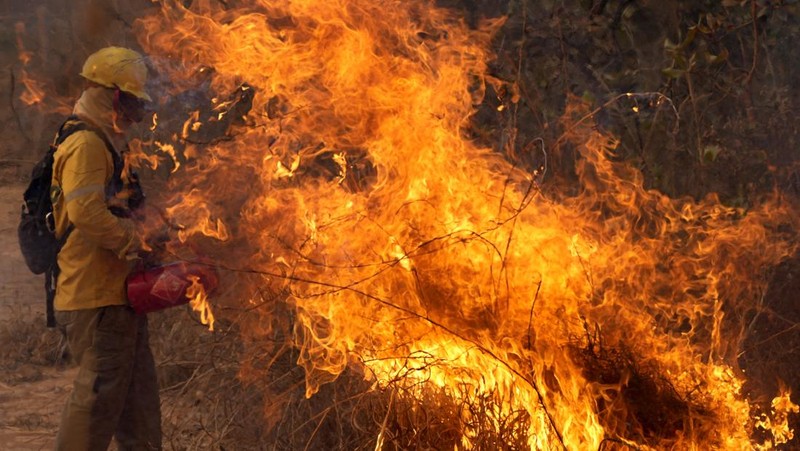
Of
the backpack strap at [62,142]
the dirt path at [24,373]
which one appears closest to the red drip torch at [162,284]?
the backpack strap at [62,142]

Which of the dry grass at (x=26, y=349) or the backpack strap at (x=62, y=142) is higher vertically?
the backpack strap at (x=62, y=142)

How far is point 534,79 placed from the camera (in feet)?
25.0

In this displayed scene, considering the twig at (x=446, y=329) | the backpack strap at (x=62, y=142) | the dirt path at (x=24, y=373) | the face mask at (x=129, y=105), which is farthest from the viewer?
the dirt path at (x=24, y=373)

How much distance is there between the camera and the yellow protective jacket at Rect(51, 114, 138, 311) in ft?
16.0

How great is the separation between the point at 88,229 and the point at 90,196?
0.17 metres

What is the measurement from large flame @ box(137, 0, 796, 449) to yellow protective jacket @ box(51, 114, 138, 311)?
1.42 ft

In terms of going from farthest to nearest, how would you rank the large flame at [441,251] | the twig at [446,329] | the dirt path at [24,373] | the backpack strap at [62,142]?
the dirt path at [24,373] < the backpack strap at [62,142] < the large flame at [441,251] < the twig at [446,329]

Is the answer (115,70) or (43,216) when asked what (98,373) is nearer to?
(43,216)

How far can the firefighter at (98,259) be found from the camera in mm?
4926

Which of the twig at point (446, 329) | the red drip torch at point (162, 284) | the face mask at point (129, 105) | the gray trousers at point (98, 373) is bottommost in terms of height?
the gray trousers at point (98, 373)

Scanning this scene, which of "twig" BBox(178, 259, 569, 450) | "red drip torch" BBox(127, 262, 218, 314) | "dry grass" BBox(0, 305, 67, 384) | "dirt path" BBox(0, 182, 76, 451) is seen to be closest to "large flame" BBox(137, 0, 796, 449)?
"twig" BBox(178, 259, 569, 450)

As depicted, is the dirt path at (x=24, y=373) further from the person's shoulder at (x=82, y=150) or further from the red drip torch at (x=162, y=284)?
the person's shoulder at (x=82, y=150)

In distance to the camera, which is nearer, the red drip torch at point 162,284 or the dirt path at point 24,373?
the red drip torch at point 162,284

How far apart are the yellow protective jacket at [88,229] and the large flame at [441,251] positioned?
0.43m
